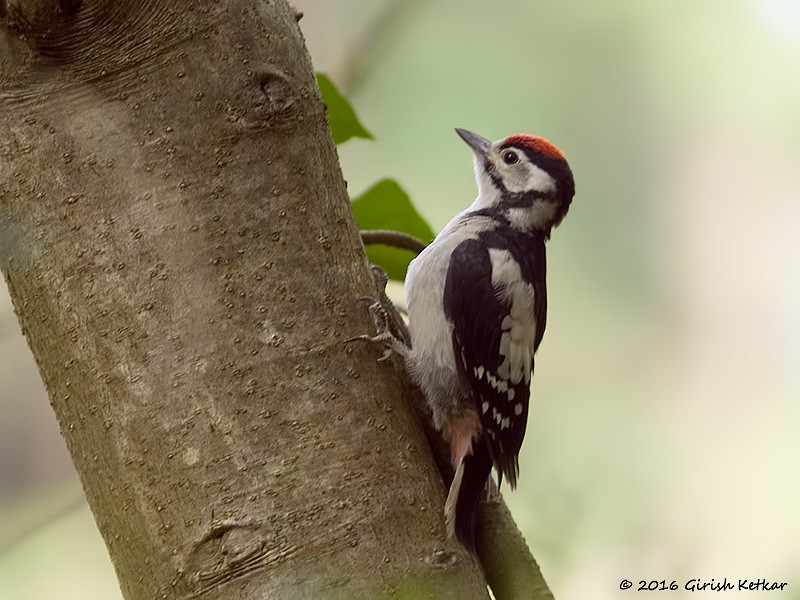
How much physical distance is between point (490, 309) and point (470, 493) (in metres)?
0.75

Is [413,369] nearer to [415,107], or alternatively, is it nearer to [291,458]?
[291,458]

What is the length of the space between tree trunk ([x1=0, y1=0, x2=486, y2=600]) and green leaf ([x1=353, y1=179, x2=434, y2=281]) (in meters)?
0.64

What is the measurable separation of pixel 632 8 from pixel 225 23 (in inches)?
59.4

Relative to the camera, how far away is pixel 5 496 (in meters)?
1.70

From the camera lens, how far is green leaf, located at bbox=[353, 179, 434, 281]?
2.04 m

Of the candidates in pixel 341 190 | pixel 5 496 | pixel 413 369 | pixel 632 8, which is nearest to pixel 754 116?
pixel 632 8

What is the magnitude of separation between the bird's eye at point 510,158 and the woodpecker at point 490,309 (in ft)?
0.04

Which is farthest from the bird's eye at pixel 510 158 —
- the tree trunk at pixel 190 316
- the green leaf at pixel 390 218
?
the tree trunk at pixel 190 316

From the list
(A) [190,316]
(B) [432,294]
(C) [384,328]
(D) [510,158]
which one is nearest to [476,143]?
(D) [510,158]

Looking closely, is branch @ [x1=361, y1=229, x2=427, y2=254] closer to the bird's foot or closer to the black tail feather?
the bird's foot

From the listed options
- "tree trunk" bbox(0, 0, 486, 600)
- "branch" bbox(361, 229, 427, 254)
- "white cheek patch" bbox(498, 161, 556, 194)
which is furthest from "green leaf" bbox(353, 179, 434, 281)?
"tree trunk" bbox(0, 0, 486, 600)

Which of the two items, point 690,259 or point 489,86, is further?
point 489,86

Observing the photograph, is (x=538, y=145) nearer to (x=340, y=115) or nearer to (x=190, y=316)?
(x=340, y=115)

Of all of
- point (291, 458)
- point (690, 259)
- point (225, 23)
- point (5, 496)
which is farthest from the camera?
point (690, 259)
